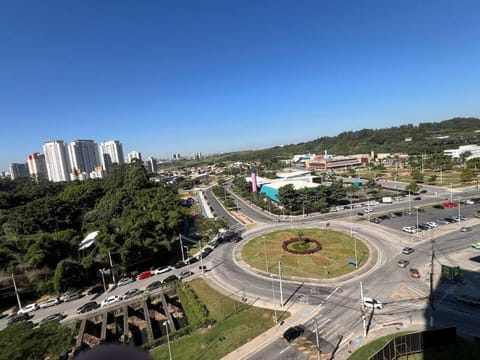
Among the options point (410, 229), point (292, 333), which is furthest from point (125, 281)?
point (410, 229)

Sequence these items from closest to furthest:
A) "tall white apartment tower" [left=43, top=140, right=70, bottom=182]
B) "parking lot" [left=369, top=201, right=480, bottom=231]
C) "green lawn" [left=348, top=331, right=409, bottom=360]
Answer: "green lawn" [left=348, top=331, right=409, bottom=360] → "parking lot" [left=369, top=201, right=480, bottom=231] → "tall white apartment tower" [left=43, top=140, right=70, bottom=182]

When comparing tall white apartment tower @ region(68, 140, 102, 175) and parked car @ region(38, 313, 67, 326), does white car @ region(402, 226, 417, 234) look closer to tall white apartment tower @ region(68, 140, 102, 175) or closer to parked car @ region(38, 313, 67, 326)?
parked car @ region(38, 313, 67, 326)

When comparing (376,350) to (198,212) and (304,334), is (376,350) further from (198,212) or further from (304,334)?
(198,212)

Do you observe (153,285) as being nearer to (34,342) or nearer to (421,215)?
(34,342)

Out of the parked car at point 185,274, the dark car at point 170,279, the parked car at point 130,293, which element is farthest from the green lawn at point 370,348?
the parked car at point 130,293

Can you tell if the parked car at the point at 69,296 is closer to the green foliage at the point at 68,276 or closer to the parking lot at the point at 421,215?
the green foliage at the point at 68,276

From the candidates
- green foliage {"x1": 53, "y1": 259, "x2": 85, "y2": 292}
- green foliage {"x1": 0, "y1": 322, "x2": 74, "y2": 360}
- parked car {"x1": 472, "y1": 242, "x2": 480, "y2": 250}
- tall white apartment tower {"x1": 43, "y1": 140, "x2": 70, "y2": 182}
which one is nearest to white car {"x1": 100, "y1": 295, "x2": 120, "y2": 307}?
green foliage {"x1": 53, "y1": 259, "x2": 85, "y2": 292}
